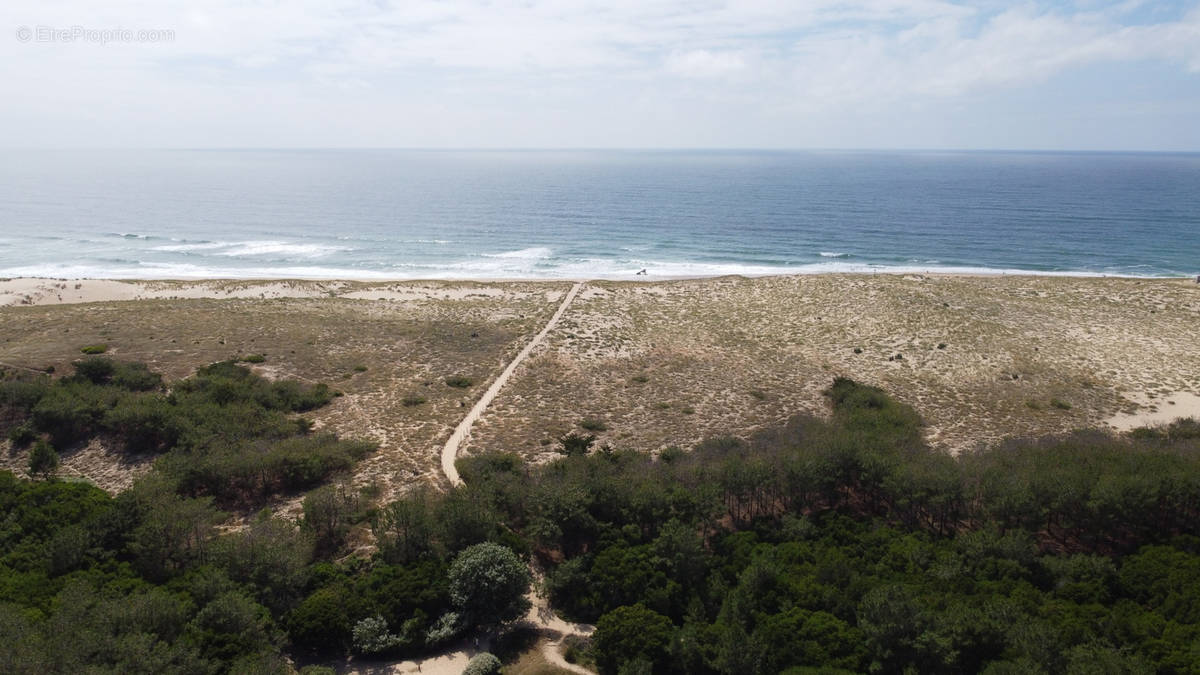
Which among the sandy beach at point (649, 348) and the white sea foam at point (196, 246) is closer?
the sandy beach at point (649, 348)

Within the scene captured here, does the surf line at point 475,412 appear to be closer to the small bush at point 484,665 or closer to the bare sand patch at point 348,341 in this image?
the bare sand patch at point 348,341

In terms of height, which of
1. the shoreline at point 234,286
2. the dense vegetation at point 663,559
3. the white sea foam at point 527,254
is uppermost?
the white sea foam at point 527,254

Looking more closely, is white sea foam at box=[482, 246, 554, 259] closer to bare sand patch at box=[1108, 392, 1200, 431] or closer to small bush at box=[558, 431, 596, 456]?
small bush at box=[558, 431, 596, 456]

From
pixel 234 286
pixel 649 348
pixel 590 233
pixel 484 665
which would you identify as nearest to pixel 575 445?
pixel 484 665

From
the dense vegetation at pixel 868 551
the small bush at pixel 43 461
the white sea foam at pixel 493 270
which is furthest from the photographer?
the white sea foam at pixel 493 270

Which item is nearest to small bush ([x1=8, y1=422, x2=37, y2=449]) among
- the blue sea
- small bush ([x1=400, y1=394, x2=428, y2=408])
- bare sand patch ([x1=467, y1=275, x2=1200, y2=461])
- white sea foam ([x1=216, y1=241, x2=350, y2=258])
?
small bush ([x1=400, y1=394, x2=428, y2=408])

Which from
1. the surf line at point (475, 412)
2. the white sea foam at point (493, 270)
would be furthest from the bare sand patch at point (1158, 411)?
the white sea foam at point (493, 270)

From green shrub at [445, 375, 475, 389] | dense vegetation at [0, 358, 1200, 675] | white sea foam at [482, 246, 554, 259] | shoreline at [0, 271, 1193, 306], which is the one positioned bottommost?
dense vegetation at [0, 358, 1200, 675]
